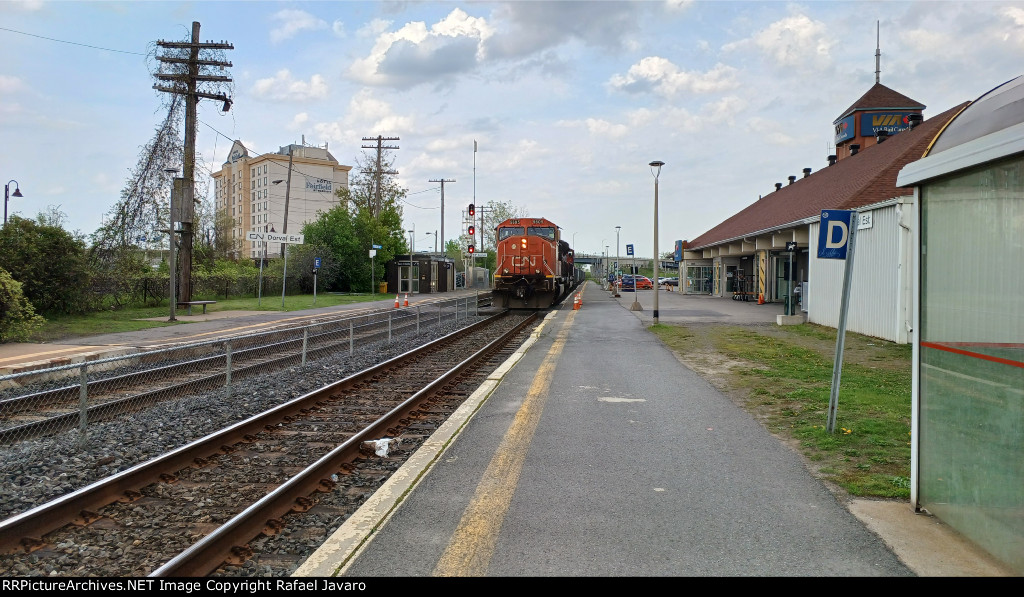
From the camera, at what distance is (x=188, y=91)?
24.2m

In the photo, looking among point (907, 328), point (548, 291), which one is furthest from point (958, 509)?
point (548, 291)

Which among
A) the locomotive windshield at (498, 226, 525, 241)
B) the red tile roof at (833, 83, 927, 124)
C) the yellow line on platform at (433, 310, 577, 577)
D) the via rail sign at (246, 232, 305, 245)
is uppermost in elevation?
the red tile roof at (833, 83, 927, 124)

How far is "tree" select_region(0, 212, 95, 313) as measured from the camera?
1869cm

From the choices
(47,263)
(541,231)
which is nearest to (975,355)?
(47,263)

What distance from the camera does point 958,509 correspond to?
13.8ft

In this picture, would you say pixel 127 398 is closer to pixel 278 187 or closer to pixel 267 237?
pixel 267 237

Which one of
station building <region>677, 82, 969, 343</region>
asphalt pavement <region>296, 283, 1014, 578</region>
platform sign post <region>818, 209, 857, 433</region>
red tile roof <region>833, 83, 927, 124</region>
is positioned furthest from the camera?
red tile roof <region>833, 83, 927, 124</region>

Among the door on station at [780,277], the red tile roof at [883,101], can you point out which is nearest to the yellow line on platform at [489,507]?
the door on station at [780,277]

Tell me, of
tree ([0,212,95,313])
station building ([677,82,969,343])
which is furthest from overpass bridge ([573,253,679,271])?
tree ([0,212,95,313])

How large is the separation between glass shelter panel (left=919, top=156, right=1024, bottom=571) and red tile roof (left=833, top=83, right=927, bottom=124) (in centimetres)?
3597

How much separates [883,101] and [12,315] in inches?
1516

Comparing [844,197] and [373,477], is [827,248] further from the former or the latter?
[844,197]

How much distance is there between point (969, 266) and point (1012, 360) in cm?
71

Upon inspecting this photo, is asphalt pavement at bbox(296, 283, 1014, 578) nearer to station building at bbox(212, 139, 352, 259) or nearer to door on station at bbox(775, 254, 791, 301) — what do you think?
door on station at bbox(775, 254, 791, 301)
